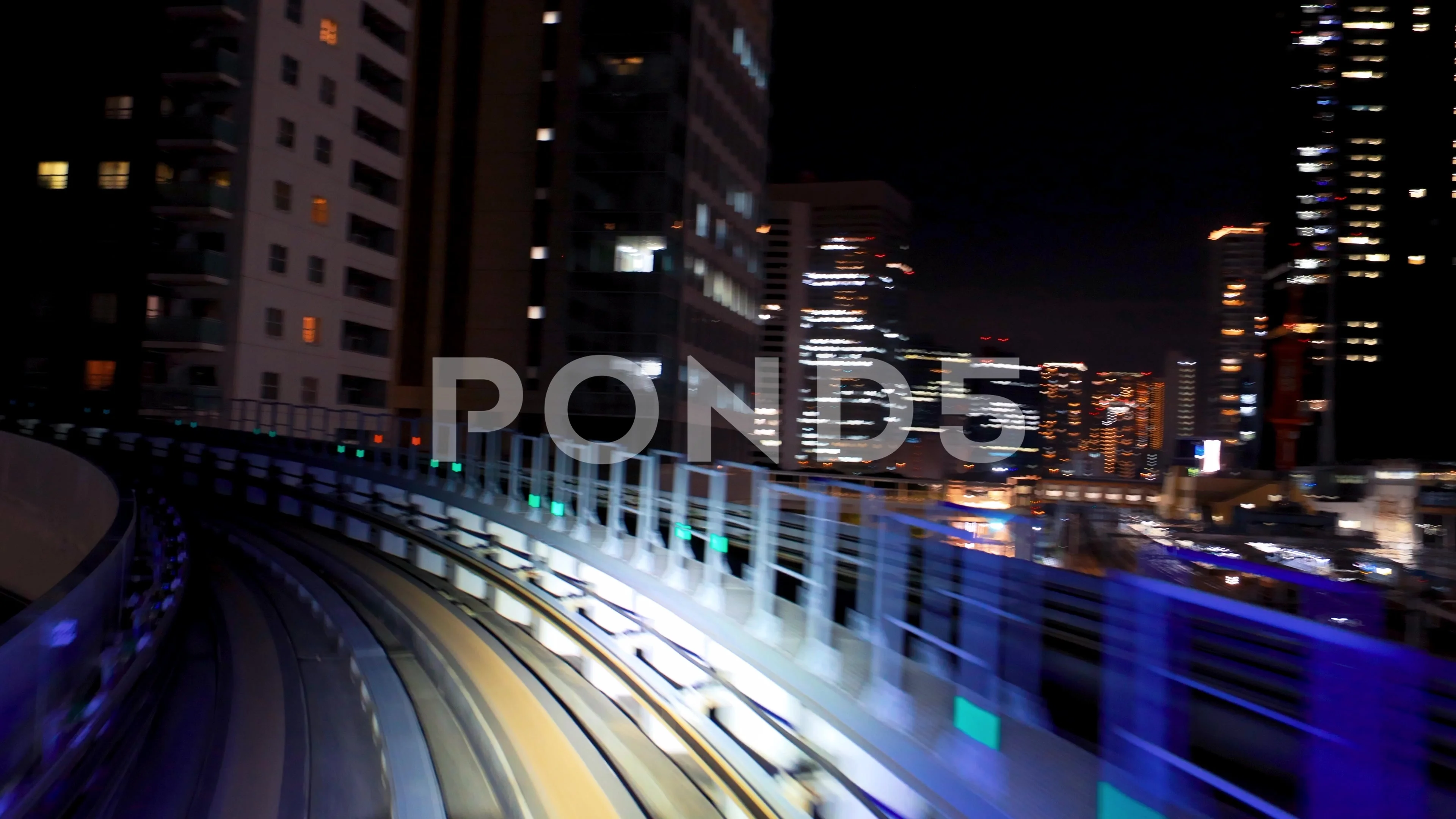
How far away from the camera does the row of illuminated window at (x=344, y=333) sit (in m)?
42.8

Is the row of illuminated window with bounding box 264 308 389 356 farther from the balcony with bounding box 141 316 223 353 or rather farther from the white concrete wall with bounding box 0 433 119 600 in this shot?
the white concrete wall with bounding box 0 433 119 600

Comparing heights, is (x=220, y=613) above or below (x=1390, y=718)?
below

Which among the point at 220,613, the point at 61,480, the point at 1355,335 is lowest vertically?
the point at 220,613

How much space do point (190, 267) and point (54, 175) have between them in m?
10.6

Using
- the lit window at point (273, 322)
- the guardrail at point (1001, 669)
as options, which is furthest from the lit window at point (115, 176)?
the guardrail at point (1001, 669)

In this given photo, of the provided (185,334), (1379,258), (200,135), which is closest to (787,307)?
(1379,258)

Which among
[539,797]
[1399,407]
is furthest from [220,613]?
[1399,407]

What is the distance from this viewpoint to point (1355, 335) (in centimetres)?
11694

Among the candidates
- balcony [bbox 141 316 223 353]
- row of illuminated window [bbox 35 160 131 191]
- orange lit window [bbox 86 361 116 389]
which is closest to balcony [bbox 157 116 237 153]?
row of illuminated window [bbox 35 160 131 191]

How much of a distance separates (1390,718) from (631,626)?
23.9 feet

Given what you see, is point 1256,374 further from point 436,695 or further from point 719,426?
point 436,695

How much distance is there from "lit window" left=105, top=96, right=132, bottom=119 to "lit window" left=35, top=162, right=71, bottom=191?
2.75 metres

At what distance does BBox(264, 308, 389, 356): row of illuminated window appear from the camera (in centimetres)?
4278

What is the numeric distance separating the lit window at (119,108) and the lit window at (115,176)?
193 centimetres
